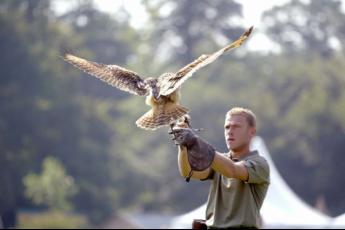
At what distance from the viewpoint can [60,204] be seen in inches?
1571

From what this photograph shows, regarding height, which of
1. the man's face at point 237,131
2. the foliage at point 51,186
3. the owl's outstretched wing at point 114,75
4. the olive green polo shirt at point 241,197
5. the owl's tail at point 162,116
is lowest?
the olive green polo shirt at point 241,197

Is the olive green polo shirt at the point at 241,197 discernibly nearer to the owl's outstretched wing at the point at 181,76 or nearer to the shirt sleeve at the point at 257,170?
the shirt sleeve at the point at 257,170

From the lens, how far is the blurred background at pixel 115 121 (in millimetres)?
42250

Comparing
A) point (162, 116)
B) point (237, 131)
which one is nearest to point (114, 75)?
point (162, 116)

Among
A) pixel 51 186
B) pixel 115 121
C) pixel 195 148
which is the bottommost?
pixel 195 148

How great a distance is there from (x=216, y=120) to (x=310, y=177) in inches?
194

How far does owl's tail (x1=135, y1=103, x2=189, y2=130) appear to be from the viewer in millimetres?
5945

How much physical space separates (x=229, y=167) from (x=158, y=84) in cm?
116

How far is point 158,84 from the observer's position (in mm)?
6582

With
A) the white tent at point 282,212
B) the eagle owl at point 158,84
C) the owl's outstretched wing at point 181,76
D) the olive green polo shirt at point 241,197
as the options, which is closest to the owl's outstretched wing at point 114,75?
the eagle owl at point 158,84

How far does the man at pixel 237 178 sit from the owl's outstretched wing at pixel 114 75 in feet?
3.73

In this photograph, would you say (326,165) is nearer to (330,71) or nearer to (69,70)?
(330,71)

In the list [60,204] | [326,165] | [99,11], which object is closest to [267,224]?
[60,204]

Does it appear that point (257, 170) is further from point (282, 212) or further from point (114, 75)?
point (282, 212)
